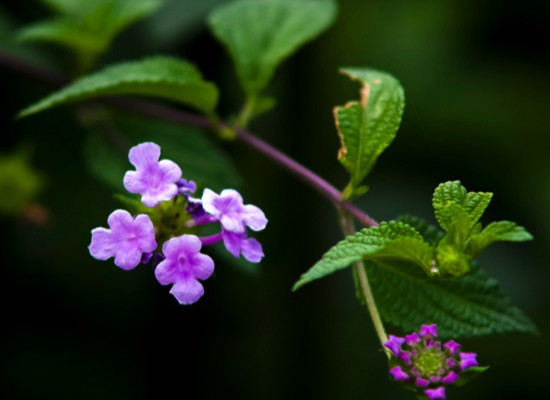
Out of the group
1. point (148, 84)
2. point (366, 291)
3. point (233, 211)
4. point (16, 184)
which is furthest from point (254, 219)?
point (16, 184)

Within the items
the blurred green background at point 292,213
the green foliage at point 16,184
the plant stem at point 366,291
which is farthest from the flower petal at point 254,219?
the green foliage at point 16,184

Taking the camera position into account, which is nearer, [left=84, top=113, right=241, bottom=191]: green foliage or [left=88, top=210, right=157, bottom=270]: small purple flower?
[left=88, top=210, right=157, bottom=270]: small purple flower

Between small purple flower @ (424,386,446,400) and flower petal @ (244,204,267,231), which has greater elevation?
flower petal @ (244,204,267,231)

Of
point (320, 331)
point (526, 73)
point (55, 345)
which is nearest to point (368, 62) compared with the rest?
point (526, 73)

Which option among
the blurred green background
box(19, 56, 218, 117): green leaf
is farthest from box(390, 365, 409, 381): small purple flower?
the blurred green background

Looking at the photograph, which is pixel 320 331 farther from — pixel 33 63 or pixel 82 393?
pixel 33 63

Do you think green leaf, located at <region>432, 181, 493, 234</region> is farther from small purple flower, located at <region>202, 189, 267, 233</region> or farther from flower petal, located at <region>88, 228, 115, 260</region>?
flower petal, located at <region>88, 228, 115, 260</region>
